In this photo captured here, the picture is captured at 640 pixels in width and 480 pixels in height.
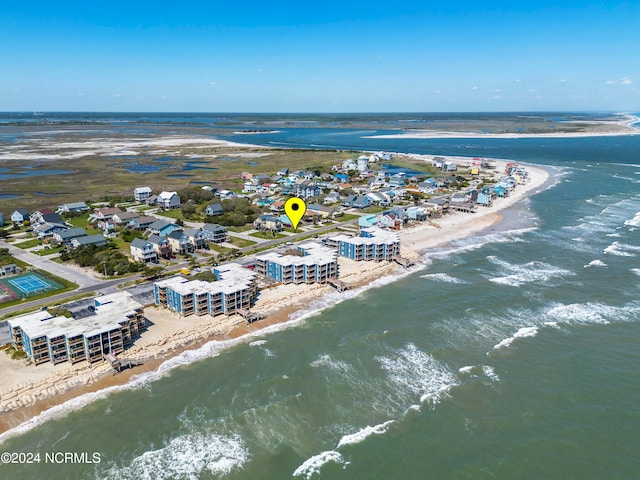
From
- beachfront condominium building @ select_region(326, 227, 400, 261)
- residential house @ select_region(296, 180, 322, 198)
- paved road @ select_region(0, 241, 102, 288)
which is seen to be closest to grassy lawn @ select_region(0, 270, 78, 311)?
paved road @ select_region(0, 241, 102, 288)

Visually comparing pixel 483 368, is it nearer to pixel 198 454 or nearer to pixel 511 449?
pixel 511 449

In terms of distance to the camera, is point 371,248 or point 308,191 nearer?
point 371,248

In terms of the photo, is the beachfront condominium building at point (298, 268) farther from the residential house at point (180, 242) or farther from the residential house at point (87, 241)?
the residential house at point (87, 241)

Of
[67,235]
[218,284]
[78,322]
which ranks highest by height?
[67,235]

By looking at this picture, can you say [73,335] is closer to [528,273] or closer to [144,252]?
[144,252]

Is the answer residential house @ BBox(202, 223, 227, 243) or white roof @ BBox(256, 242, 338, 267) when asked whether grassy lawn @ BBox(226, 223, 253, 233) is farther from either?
white roof @ BBox(256, 242, 338, 267)

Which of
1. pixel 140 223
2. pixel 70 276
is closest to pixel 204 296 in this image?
pixel 70 276

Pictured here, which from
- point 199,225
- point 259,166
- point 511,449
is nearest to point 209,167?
point 259,166
